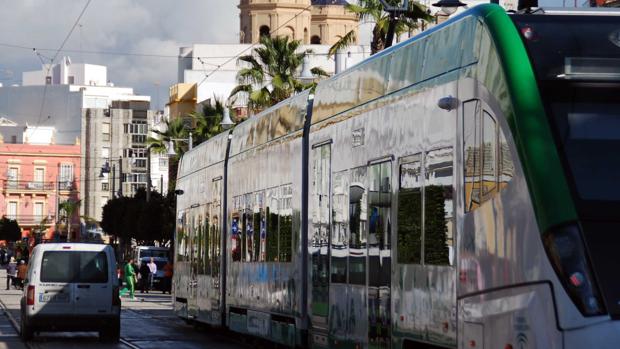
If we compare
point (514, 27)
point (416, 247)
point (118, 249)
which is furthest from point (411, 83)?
point (118, 249)

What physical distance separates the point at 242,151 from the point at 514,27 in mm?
12996

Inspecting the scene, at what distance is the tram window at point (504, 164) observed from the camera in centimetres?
977

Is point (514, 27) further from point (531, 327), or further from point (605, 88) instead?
point (531, 327)

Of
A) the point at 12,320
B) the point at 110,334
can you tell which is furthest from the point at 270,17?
the point at 110,334

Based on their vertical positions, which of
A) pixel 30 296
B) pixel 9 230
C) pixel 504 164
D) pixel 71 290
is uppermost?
pixel 9 230

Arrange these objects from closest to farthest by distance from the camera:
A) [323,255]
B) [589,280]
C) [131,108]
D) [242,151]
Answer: [589,280]
[323,255]
[242,151]
[131,108]

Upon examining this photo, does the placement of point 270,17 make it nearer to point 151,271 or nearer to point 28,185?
point 28,185

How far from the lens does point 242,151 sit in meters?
22.9

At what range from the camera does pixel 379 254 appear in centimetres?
1327

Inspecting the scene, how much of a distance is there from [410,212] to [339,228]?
9.79ft

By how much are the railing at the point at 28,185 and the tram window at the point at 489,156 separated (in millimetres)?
140483

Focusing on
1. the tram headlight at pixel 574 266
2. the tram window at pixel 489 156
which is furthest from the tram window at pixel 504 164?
the tram headlight at pixel 574 266

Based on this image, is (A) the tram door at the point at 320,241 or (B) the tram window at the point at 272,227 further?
(B) the tram window at the point at 272,227

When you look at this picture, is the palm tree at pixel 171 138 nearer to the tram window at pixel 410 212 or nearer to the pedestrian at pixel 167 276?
the pedestrian at pixel 167 276
